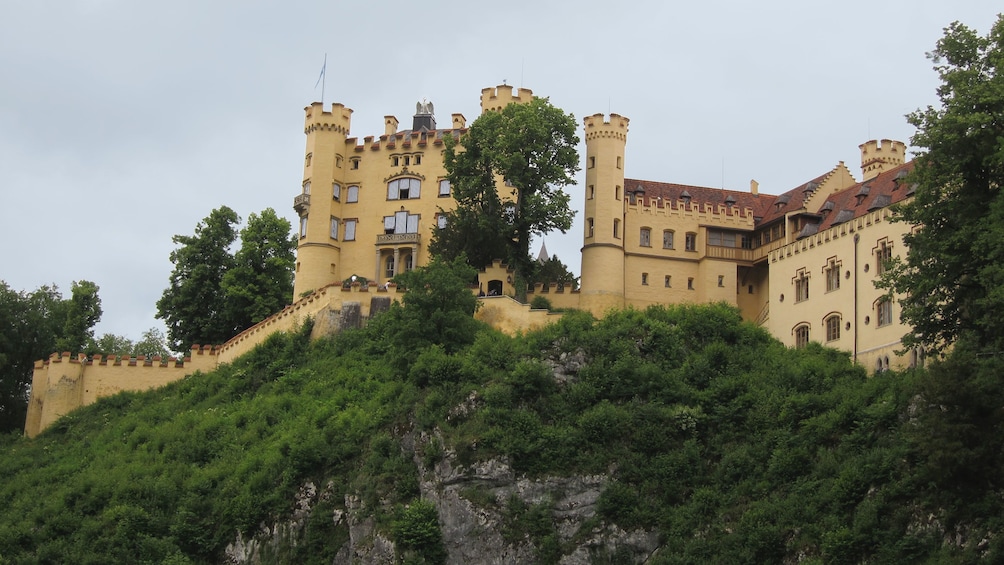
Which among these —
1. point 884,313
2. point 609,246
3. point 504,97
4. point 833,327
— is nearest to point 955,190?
point 884,313

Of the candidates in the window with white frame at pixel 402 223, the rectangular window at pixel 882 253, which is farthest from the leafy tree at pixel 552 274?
the rectangular window at pixel 882 253

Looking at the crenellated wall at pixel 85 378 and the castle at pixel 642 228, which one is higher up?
the castle at pixel 642 228

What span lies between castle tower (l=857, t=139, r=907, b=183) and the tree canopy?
101ft

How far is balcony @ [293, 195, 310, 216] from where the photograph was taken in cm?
7519

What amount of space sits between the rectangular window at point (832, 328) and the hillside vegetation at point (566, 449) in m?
2.31

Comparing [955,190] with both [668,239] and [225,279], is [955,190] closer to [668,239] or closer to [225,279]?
[668,239]

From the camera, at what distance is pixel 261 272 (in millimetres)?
77312

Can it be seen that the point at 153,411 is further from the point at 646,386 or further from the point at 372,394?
the point at 646,386

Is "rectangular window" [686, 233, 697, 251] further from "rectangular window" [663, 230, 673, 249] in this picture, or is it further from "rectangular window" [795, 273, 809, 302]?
"rectangular window" [795, 273, 809, 302]

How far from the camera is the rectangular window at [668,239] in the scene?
7200 centimetres

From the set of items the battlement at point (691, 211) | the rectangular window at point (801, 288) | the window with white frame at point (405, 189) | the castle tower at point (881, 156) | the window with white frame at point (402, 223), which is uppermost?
the castle tower at point (881, 156)

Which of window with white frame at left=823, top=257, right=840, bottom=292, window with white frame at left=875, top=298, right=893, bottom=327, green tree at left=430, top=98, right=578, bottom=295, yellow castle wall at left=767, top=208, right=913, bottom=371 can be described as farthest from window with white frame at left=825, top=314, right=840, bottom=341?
green tree at left=430, top=98, right=578, bottom=295

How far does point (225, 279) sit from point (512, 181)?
55.5ft

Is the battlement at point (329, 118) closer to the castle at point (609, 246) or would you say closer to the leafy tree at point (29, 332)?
the castle at point (609, 246)
